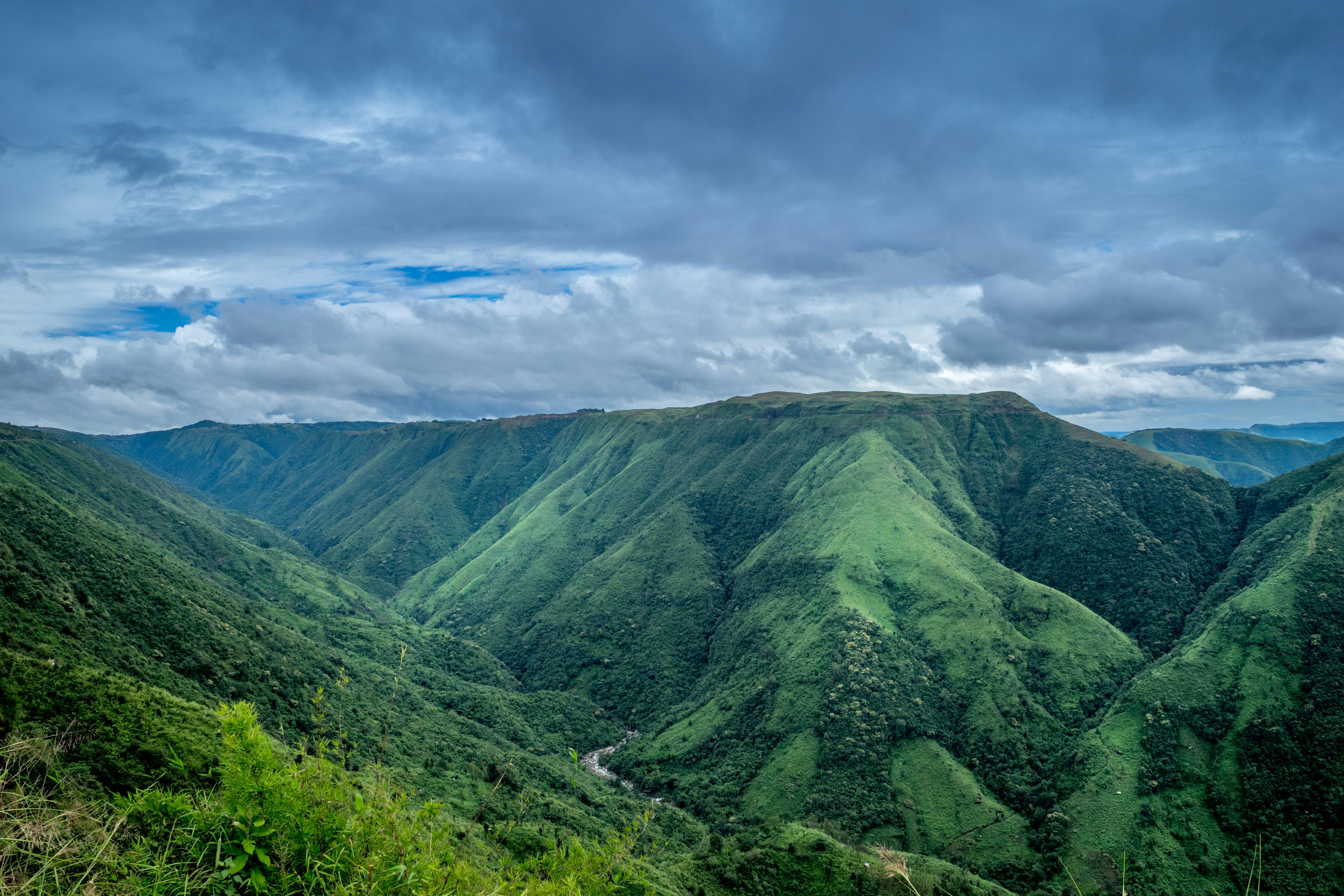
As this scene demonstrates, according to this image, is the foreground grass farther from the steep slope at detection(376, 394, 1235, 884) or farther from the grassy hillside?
the steep slope at detection(376, 394, 1235, 884)

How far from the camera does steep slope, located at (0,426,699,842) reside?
65500mm

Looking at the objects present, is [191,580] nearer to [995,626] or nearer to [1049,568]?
[995,626]

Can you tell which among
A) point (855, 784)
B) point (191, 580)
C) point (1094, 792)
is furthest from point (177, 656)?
point (1094, 792)

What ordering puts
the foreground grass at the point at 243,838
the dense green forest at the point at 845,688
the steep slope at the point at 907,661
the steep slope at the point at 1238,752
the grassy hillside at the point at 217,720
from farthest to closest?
the steep slope at the point at 907,661 < the steep slope at the point at 1238,752 < the dense green forest at the point at 845,688 < the grassy hillside at the point at 217,720 < the foreground grass at the point at 243,838

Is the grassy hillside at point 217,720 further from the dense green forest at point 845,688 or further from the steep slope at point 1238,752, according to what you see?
the steep slope at point 1238,752

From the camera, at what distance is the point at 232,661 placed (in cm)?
8950

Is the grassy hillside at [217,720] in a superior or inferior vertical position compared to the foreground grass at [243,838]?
inferior

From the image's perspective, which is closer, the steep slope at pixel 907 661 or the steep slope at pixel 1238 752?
the steep slope at pixel 1238 752

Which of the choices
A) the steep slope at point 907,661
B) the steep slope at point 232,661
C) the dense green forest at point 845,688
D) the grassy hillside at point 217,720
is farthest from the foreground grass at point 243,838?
the steep slope at point 907,661

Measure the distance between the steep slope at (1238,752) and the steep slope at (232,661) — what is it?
6968cm

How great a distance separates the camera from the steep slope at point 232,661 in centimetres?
6550

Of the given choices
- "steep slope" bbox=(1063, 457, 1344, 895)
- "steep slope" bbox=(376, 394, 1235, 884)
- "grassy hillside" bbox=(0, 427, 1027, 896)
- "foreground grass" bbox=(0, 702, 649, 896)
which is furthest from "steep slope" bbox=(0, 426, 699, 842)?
"steep slope" bbox=(1063, 457, 1344, 895)

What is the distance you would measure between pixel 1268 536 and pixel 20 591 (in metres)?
223

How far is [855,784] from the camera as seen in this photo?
386 ft
